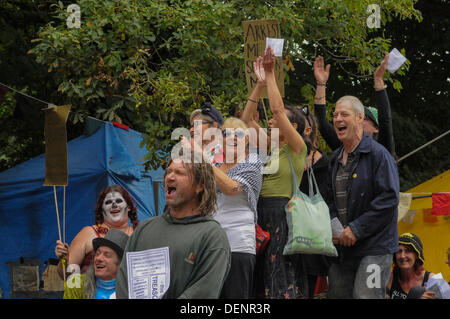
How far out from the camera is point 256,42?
5234 millimetres

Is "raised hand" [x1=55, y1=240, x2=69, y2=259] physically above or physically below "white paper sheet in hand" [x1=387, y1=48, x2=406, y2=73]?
below

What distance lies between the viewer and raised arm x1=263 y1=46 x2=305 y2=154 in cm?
424

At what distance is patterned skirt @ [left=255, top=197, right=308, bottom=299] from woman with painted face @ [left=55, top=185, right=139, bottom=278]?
Result: 4.67ft

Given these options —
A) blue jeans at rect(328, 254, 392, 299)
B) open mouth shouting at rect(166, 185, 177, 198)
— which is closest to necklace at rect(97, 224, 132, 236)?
blue jeans at rect(328, 254, 392, 299)

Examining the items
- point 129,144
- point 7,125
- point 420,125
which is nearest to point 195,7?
point 129,144

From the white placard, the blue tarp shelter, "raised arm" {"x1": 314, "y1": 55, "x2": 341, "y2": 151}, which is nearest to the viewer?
the white placard

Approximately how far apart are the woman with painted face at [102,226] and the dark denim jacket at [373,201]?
195 centimetres

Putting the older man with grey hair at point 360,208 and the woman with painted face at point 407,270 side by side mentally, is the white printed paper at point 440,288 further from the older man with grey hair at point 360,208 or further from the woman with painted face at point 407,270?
the woman with painted face at point 407,270

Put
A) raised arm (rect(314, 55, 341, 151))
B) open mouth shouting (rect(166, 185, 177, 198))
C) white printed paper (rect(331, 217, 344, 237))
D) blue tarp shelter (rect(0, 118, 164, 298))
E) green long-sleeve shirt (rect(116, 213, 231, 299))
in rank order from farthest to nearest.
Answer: blue tarp shelter (rect(0, 118, 164, 298)), raised arm (rect(314, 55, 341, 151)), white printed paper (rect(331, 217, 344, 237)), open mouth shouting (rect(166, 185, 177, 198)), green long-sleeve shirt (rect(116, 213, 231, 299))

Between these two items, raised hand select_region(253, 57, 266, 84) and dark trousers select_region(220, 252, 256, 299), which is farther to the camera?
raised hand select_region(253, 57, 266, 84)

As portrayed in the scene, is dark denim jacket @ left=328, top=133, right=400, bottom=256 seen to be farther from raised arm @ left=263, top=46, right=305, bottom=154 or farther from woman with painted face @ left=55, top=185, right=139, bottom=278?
woman with painted face @ left=55, top=185, right=139, bottom=278

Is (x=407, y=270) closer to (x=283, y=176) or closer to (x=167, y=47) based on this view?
(x=283, y=176)

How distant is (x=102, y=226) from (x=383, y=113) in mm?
2382
